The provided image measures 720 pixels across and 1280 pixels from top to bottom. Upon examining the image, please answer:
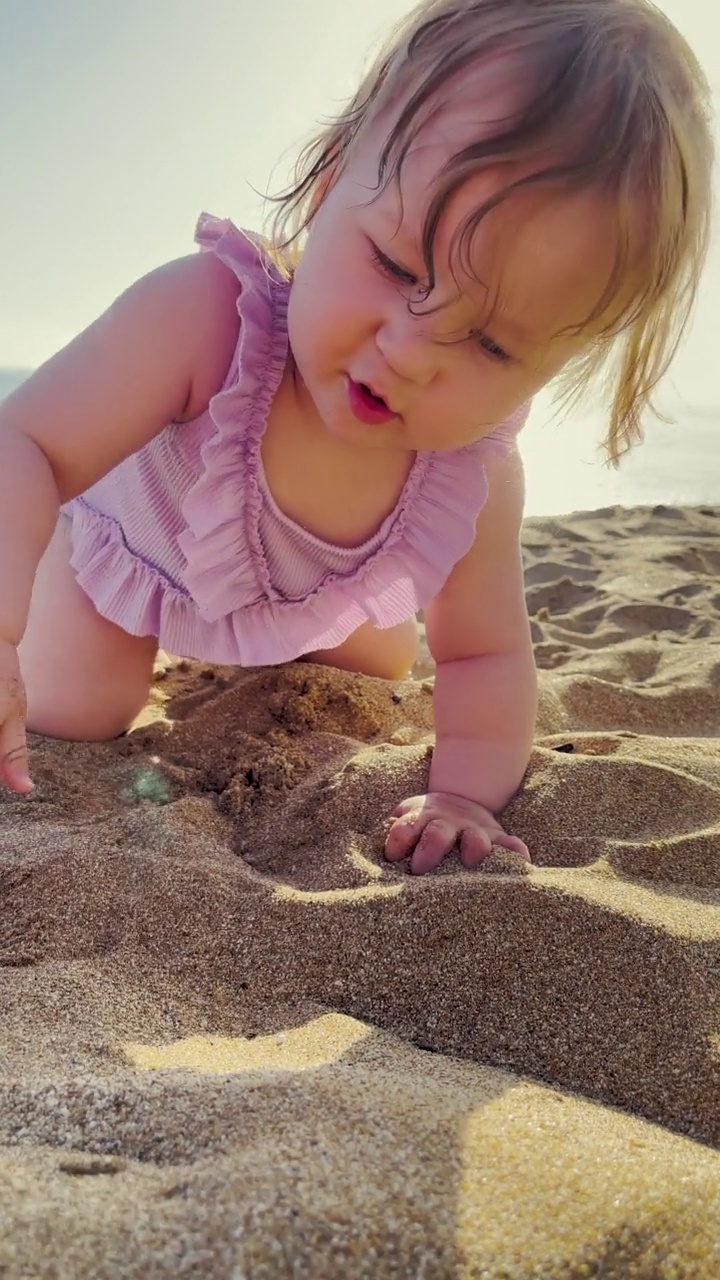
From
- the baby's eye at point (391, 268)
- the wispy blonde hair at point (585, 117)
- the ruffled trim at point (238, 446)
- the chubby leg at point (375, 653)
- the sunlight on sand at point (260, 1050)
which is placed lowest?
the chubby leg at point (375, 653)

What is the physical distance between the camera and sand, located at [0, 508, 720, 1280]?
623 millimetres

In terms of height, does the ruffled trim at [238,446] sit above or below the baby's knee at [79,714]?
above

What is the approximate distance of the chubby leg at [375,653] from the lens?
2.52 m

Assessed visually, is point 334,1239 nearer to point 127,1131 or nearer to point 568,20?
point 127,1131

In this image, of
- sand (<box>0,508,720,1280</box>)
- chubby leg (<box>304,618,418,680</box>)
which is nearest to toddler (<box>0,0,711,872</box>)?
sand (<box>0,508,720,1280</box>)

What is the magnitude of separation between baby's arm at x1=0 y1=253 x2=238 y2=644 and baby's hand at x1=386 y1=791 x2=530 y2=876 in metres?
0.69

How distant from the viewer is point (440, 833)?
153cm

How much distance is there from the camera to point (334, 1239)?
595 millimetres

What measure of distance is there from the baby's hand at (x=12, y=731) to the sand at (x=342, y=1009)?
0.18 m

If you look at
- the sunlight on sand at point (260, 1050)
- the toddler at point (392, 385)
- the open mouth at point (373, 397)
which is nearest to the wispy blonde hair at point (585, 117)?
the toddler at point (392, 385)

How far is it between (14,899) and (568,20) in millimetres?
1483

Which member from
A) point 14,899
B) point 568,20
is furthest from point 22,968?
point 568,20

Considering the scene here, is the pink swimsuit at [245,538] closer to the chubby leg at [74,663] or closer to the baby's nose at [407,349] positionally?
the chubby leg at [74,663]

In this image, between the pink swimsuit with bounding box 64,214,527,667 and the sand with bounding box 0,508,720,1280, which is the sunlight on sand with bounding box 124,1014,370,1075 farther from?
the pink swimsuit with bounding box 64,214,527,667
